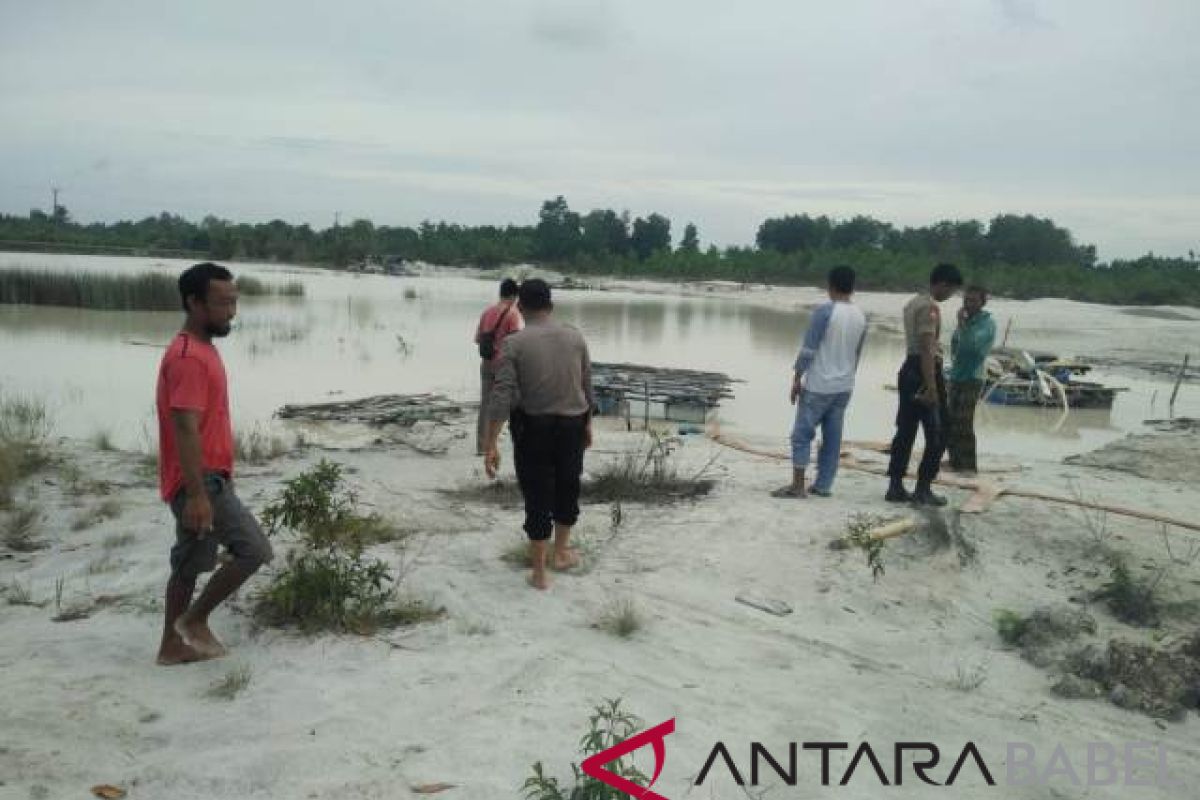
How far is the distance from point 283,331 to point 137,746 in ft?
59.7

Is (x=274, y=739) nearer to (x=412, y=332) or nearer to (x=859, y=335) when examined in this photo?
(x=859, y=335)

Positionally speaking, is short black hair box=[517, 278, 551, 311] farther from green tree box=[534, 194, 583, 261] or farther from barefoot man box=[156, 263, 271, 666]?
green tree box=[534, 194, 583, 261]

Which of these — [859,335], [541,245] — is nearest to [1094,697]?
[859,335]

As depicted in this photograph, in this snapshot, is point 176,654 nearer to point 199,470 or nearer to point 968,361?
point 199,470

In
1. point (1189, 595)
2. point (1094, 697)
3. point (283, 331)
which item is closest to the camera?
point (1094, 697)

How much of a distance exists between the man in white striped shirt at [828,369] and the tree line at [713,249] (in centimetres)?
4185

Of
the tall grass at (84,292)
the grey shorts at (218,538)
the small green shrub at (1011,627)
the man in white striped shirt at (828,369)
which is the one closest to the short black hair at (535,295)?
the grey shorts at (218,538)

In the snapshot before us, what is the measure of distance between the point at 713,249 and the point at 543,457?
7090cm

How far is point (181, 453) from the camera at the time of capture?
298 centimetres

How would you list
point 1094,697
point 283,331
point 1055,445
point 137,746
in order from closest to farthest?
point 137,746 → point 1094,697 → point 1055,445 → point 283,331

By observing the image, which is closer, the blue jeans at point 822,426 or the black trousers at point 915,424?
the black trousers at point 915,424

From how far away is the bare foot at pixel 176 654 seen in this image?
325 centimetres

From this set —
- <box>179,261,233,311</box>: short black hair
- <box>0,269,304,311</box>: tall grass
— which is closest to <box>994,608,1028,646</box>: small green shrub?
<box>179,261,233,311</box>: short black hair

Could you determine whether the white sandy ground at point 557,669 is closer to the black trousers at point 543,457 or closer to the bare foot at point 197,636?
the bare foot at point 197,636
